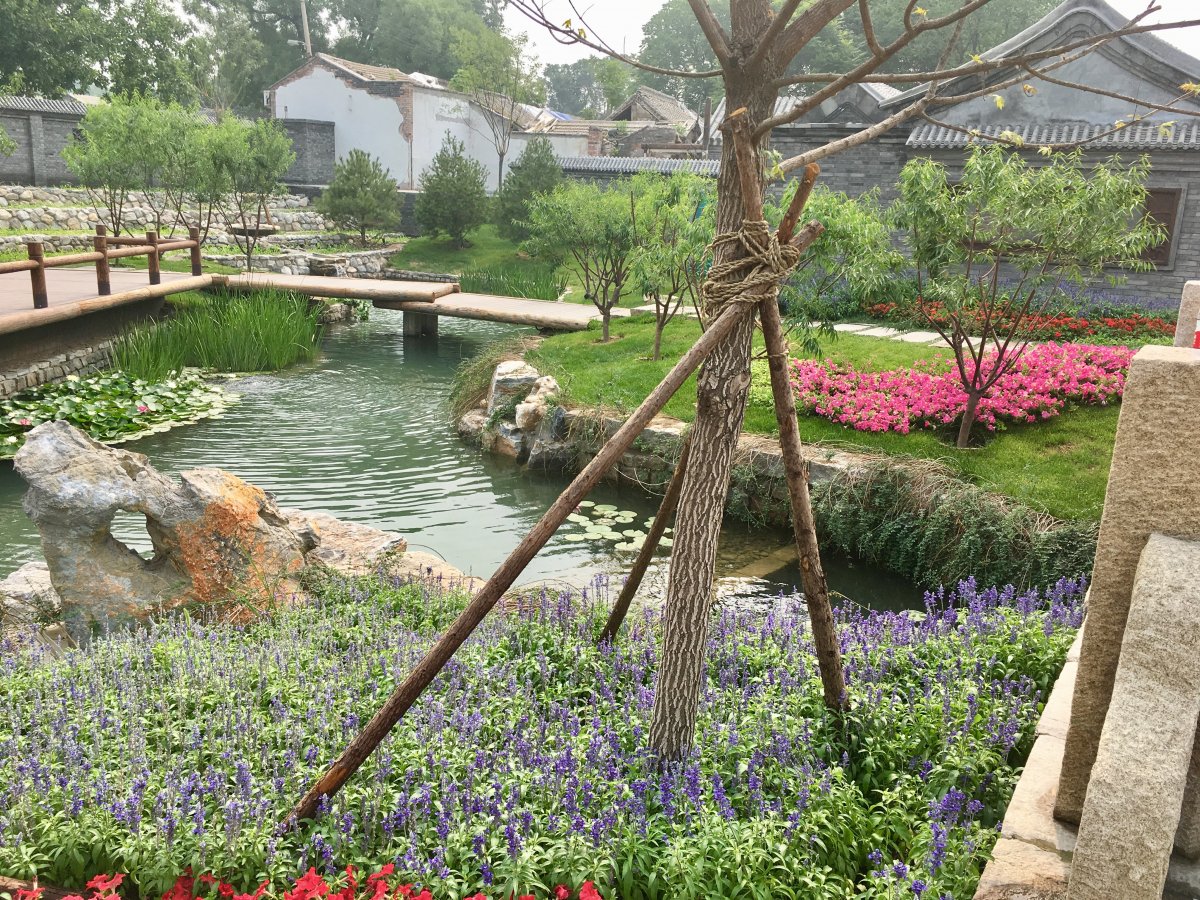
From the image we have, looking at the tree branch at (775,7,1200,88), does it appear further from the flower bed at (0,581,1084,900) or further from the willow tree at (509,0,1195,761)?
the flower bed at (0,581,1084,900)

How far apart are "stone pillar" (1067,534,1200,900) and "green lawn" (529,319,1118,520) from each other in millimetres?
5789

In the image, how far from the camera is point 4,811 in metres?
2.95

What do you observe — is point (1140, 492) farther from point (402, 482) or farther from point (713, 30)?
point (402, 482)

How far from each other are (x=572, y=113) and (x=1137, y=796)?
7317cm

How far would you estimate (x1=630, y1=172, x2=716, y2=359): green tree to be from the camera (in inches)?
426

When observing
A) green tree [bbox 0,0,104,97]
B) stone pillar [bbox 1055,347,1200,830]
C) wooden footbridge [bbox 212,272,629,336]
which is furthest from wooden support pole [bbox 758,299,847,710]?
green tree [bbox 0,0,104,97]

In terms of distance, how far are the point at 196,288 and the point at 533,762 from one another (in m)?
15.1

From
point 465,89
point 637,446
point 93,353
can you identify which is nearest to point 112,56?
point 465,89

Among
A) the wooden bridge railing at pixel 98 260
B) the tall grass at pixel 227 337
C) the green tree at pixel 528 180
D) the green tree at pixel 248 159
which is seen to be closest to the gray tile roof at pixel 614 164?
the green tree at pixel 528 180

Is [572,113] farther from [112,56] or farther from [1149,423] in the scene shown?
[1149,423]

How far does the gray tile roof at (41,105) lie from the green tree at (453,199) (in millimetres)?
9954

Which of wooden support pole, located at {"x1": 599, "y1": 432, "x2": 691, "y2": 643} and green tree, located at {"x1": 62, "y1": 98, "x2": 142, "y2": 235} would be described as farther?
green tree, located at {"x1": 62, "y1": 98, "x2": 142, "y2": 235}

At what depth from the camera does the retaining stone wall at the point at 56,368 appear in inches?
430

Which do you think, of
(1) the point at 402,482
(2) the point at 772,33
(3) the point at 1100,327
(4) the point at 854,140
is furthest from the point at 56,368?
(3) the point at 1100,327
